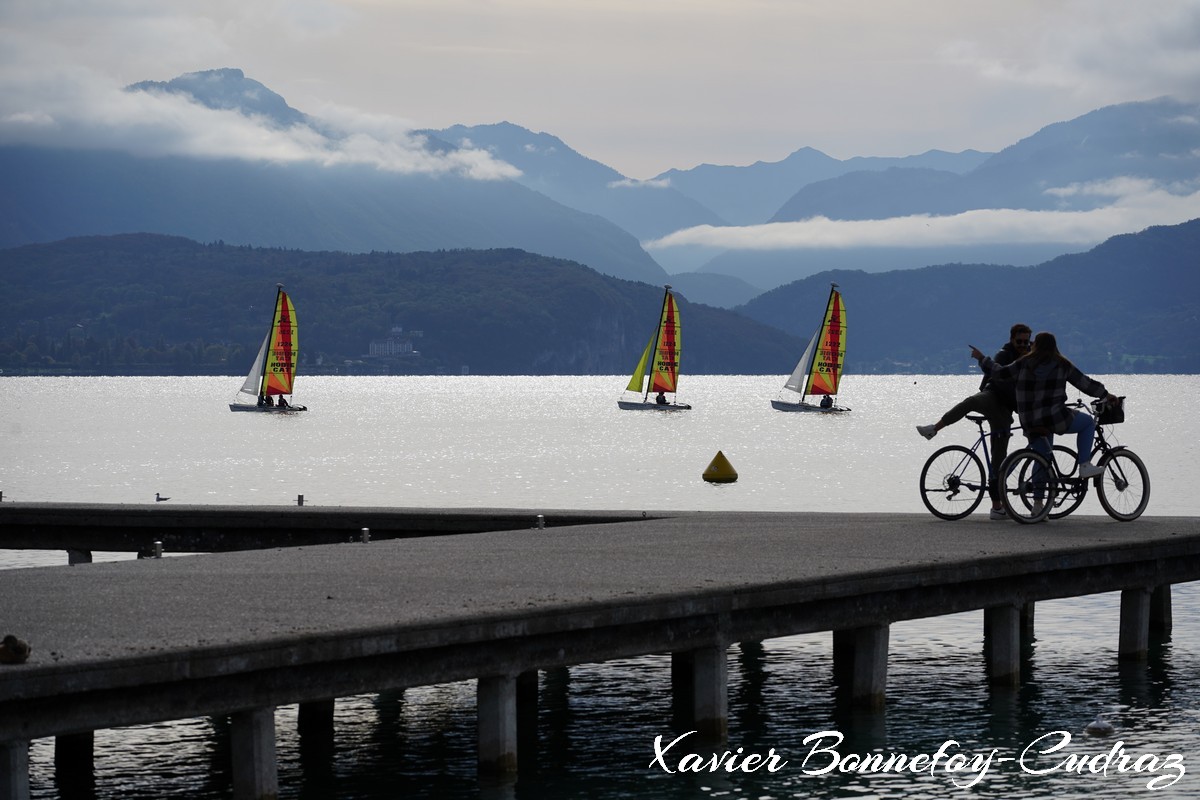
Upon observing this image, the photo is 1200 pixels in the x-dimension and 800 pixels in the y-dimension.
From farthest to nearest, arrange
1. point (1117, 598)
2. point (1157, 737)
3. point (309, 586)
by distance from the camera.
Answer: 1. point (1117, 598)
2. point (1157, 737)
3. point (309, 586)

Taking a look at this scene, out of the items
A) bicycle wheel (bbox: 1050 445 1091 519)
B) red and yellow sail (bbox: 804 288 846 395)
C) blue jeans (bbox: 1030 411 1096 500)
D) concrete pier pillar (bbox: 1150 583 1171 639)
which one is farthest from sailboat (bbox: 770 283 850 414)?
blue jeans (bbox: 1030 411 1096 500)

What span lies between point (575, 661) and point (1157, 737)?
714 cm

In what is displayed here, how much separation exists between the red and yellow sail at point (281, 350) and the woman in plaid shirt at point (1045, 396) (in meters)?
111

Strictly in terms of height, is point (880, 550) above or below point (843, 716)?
above

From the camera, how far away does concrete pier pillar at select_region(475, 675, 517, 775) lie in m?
14.2

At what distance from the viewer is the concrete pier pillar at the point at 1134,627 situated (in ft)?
70.0

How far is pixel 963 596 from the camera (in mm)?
17906

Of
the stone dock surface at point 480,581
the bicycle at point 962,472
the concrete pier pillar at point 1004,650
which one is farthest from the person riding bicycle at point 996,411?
the concrete pier pillar at point 1004,650

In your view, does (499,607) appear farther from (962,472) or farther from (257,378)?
(257,378)

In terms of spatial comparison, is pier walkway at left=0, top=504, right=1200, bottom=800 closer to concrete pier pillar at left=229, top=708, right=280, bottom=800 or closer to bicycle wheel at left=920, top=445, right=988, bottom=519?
concrete pier pillar at left=229, top=708, right=280, bottom=800

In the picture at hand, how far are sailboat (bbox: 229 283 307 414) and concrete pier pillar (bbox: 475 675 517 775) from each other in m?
115

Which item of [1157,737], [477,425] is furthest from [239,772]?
[477,425]

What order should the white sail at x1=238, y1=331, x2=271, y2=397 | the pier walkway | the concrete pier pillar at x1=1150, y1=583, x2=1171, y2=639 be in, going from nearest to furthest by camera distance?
the pier walkway → the concrete pier pillar at x1=1150, y1=583, x2=1171, y2=639 → the white sail at x1=238, y1=331, x2=271, y2=397

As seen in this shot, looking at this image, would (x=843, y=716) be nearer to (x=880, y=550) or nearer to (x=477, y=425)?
(x=880, y=550)
